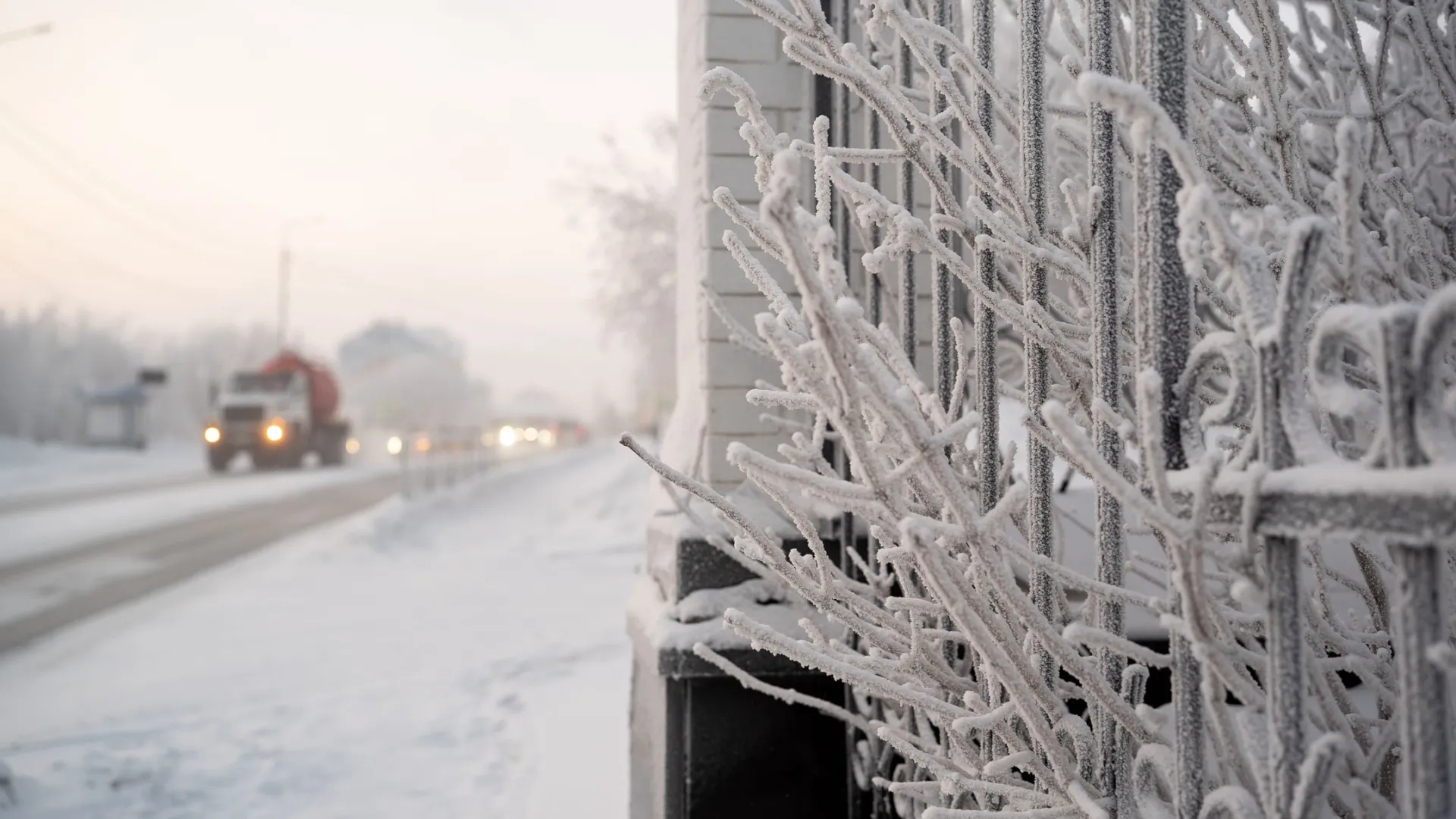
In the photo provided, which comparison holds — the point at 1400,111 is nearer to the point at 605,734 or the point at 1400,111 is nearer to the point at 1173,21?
the point at 1173,21

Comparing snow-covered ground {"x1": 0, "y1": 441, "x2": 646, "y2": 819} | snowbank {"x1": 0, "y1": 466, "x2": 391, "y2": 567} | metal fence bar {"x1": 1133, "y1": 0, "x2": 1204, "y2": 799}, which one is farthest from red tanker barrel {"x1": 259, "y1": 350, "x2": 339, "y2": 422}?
metal fence bar {"x1": 1133, "y1": 0, "x2": 1204, "y2": 799}

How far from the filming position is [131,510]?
1390 cm

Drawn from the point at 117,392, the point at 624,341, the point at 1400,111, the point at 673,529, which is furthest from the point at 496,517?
the point at 117,392

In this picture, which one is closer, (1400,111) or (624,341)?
(1400,111)

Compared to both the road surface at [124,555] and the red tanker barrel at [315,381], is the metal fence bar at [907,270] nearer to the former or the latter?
the road surface at [124,555]

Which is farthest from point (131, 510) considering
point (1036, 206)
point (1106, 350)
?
point (1106, 350)

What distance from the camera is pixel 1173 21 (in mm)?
1031

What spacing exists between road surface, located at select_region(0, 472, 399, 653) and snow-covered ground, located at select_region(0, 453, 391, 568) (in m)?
0.10

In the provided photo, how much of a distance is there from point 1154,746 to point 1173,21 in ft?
2.93

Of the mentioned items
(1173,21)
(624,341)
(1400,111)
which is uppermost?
(624,341)

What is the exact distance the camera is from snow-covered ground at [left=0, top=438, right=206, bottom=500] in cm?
1911

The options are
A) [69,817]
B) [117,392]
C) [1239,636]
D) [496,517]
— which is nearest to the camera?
[1239,636]

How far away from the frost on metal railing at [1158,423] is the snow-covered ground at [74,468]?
20026 millimetres

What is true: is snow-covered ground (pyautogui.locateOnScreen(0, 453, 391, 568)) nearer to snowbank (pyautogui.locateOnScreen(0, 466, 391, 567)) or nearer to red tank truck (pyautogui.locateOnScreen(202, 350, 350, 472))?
snowbank (pyautogui.locateOnScreen(0, 466, 391, 567))
